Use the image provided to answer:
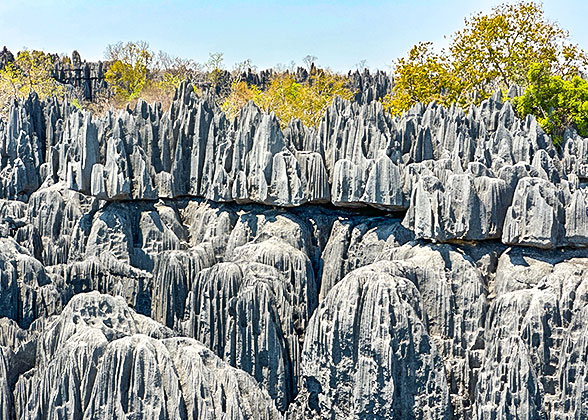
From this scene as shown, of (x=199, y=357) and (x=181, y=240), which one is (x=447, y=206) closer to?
(x=199, y=357)

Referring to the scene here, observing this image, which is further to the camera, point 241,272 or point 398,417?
point 241,272

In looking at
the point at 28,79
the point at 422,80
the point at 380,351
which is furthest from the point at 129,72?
the point at 380,351

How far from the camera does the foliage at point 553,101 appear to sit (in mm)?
25625

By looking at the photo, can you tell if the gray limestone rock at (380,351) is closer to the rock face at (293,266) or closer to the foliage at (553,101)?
the rock face at (293,266)

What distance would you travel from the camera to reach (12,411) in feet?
47.1

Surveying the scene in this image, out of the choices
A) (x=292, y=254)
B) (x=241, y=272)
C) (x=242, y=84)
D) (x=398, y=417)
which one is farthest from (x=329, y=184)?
(x=242, y=84)

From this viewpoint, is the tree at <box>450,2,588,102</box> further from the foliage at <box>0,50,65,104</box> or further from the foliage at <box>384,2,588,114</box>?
the foliage at <box>0,50,65,104</box>

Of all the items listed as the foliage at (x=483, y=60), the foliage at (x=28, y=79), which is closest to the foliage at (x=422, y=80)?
the foliage at (x=483, y=60)

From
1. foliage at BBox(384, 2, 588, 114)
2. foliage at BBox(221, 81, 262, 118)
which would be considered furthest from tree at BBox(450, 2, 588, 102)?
foliage at BBox(221, 81, 262, 118)

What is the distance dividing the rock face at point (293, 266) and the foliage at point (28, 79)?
30.3 m

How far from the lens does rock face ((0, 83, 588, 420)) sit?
14.1 m

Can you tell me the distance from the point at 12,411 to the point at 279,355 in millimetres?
6980

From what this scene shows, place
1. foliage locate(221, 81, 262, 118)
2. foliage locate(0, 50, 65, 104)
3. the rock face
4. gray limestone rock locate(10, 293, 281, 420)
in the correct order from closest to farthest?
gray limestone rock locate(10, 293, 281, 420), the rock face, foliage locate(221, 81, 262, 118), foliage locate(0, 50, 65, 104)

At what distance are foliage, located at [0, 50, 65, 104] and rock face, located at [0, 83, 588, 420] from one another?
30.3 meters
